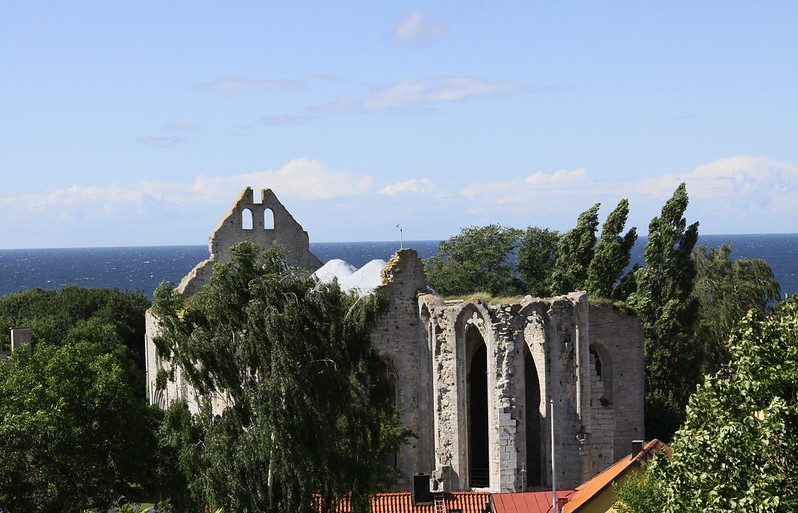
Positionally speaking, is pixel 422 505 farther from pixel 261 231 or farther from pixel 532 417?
pixel 261 231

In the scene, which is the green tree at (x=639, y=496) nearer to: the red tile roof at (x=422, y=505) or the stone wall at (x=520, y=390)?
the red tile roof at (x=422, y=505)

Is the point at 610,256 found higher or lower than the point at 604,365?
higher

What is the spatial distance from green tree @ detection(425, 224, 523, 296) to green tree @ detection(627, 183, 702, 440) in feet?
28.6

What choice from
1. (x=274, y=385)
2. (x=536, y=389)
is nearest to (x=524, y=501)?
(x=536, y=389)

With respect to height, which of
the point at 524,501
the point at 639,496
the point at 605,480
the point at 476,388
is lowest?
the point at 524,501

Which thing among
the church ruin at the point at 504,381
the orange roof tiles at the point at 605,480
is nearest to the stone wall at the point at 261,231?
the church ruin at the point at 504,381

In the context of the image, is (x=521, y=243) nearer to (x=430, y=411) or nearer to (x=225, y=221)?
(x=225, y=221)

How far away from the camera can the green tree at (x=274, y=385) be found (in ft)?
83.4

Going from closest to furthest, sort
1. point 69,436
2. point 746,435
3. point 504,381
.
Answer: point 746,435, point 69,436, point 504,381

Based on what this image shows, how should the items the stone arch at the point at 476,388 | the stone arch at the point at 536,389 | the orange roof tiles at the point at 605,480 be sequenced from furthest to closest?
the stone arch at the point at 476,388 → the stone arch at the point at 536,389 → the orange roof tiles at the point at 605,480

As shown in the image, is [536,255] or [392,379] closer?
[392,379]

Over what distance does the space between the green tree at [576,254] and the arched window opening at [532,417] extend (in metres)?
12.1

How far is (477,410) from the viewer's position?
3756 centimetres

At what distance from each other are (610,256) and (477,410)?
12.6 m
